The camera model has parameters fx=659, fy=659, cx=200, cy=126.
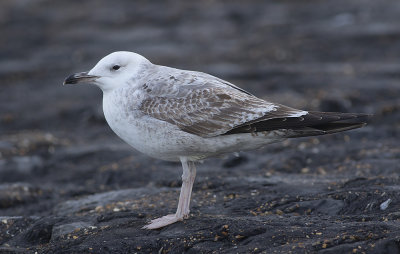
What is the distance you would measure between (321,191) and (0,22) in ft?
51.1

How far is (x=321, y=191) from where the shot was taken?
23.4 ft

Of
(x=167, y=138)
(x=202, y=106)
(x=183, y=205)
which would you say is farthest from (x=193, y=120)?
(x=183, y=205)

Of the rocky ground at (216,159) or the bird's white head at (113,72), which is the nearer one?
the rocky ground at (216,159)

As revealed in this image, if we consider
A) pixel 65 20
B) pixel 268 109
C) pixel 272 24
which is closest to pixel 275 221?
pixel 268 109

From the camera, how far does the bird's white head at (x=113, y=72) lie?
6.72 m

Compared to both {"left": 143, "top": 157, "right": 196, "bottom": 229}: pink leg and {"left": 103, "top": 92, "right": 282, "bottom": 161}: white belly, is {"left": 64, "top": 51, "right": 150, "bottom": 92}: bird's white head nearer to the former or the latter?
{"left": 103, "top": 92, "right": 282, "bottom": 161}: white belly

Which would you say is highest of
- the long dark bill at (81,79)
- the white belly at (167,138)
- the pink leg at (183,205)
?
the long dark bill at (81,79)

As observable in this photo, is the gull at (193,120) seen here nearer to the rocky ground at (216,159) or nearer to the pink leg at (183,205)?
the pink leg at (183,205)

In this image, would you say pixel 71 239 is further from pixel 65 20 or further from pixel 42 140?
pixel 65 20

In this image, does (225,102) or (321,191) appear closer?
(225,102)

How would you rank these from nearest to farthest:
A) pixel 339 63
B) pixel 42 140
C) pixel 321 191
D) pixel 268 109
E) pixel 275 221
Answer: pixel 275 221, pixel 268 109, pixel 321 191, pixel 42 140, pixel 339 63

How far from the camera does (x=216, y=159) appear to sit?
10047 mm

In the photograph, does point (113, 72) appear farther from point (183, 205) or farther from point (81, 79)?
point (183, 205)

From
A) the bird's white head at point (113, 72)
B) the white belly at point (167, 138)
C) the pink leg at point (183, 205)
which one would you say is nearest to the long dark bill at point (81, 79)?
the bird's white head at point (113, 72)
